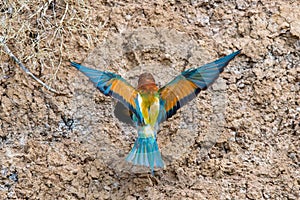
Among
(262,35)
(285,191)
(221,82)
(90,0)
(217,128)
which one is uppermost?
(90,0)

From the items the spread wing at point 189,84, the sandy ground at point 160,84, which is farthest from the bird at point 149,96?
the sandy ground at point 160,84

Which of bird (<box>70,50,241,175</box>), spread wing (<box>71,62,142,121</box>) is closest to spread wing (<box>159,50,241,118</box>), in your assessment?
bird (<box>70,50,241,175</box>)

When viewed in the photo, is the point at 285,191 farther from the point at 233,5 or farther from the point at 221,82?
the point at 233,5

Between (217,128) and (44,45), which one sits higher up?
(44,45)

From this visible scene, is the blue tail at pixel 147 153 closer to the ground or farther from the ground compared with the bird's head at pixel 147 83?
closer to the ground

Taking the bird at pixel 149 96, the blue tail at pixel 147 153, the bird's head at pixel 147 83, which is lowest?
the blue tail at pixel 147 153

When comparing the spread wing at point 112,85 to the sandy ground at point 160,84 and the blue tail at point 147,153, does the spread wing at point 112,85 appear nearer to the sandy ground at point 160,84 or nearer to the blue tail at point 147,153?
the blue tail at point 147,153

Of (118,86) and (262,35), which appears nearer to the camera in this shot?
(118,86)

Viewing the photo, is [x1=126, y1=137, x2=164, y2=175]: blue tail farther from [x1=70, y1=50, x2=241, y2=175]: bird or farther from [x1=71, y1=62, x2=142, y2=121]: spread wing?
[x1=71, y1=62, x2=142, y2=121]: spread wing

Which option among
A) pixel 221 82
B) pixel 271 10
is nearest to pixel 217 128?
pixel 221 82
